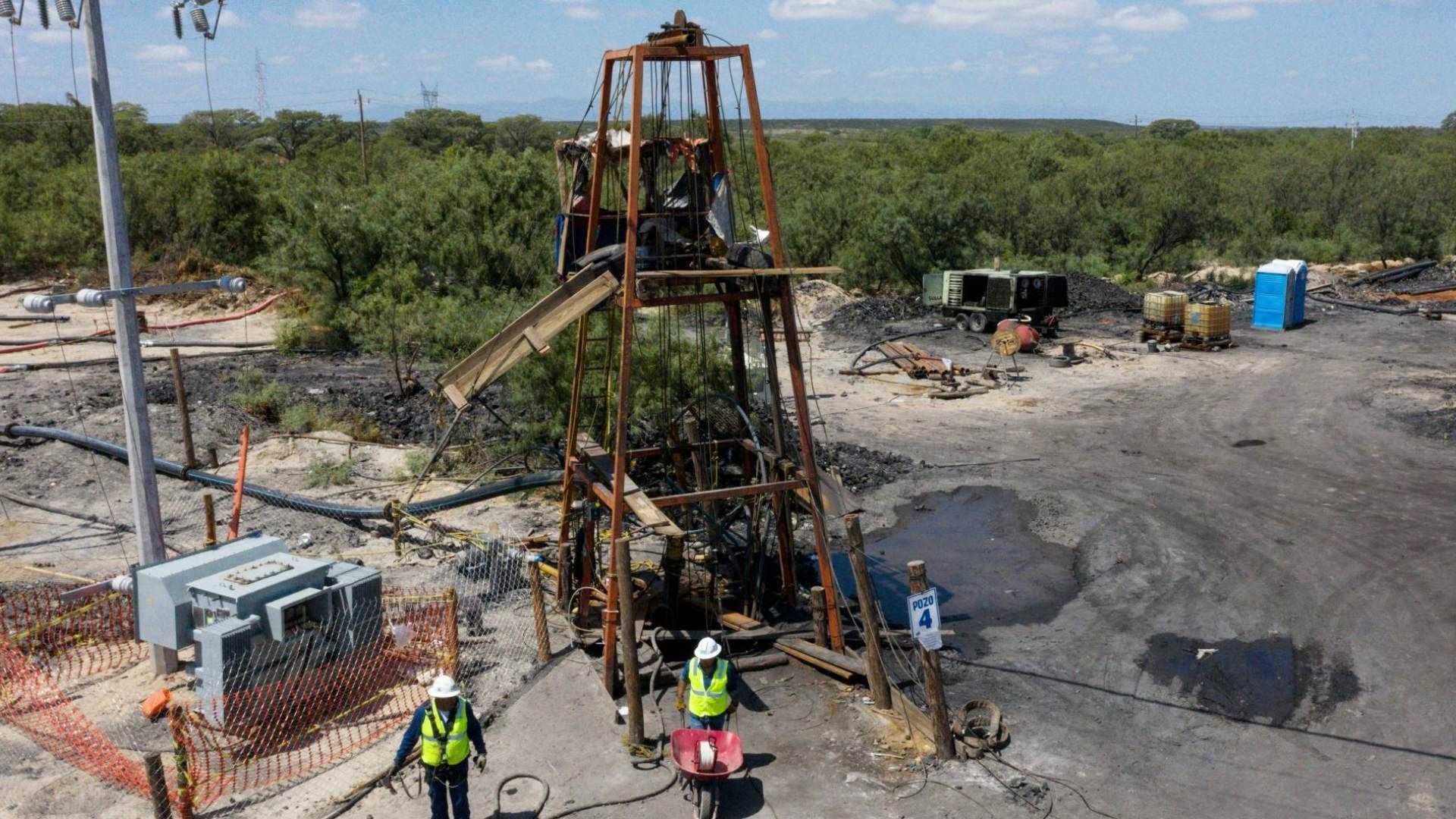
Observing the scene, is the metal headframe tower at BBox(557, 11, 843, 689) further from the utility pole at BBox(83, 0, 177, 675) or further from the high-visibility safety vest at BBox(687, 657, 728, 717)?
the utility pole at BBox(83, 0, 177, 675)

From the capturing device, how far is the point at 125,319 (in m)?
11.6

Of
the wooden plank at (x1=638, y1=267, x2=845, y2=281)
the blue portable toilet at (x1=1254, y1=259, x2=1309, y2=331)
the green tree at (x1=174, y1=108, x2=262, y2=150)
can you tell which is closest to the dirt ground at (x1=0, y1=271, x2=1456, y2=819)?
the wooden plank at (x1=638, y1=267, x2=845, y2=281)

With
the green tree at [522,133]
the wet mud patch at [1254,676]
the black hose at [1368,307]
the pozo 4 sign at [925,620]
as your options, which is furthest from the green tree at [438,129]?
the pozo 4 sign at [925,620]

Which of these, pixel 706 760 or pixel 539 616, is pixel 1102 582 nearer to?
pixel 539 616

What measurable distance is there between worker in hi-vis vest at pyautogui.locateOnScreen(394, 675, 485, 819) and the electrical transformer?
8.88ft

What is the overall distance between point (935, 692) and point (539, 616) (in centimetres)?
443

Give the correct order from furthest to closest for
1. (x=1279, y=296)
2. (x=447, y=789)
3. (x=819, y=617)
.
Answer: (x=1279, y=296)
(x=819, y=617)
(x=447, y=789)

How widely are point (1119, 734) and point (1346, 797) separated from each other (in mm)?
2000

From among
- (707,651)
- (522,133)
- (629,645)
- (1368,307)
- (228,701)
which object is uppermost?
(522,133)

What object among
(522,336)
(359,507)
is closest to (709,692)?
(522,336)

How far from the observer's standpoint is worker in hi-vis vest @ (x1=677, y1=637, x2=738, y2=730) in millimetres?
9609

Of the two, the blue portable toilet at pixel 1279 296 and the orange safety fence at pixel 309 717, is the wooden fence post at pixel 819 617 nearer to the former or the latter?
the orange safety fence at pixel 309 717

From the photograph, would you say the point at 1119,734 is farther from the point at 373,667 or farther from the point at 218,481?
the point at 218,481

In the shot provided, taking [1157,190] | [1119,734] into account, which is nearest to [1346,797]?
[1119,734]
